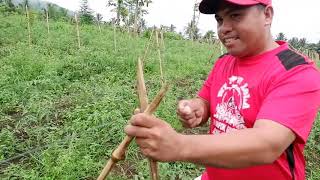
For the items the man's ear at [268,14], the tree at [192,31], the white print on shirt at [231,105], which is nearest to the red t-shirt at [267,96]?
the white print on shirt at [231,105]

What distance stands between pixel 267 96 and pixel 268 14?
39 cm

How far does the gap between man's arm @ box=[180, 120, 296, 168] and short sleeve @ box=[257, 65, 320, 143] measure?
2.5 inches

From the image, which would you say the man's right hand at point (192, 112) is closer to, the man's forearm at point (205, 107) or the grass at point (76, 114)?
the man's forearm at point (205, 107)

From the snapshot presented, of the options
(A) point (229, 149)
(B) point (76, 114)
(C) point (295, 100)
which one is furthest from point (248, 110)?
(B) point (76, 114)

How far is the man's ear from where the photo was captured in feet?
5.02

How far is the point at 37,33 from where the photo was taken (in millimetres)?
13023

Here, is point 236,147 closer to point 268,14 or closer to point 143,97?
point 143,97

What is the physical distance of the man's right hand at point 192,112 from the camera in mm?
1696

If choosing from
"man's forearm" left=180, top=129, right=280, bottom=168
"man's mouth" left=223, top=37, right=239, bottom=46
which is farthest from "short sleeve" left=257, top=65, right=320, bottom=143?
"man's mouth" left=223, top=37, right=239, bottom=46

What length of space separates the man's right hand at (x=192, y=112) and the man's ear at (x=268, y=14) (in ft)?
1.67

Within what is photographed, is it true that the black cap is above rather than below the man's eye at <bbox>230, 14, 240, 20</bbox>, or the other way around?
above

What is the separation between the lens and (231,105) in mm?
1600

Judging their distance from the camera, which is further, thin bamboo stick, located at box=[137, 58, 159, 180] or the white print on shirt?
the white print on shirt

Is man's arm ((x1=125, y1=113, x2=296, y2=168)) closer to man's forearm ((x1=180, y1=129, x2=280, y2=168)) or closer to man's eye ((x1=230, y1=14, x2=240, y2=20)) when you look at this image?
man's forearm ((x1=180, y1=129, x2=280, y2=168))
